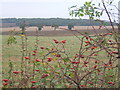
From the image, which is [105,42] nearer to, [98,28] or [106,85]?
[98,28]

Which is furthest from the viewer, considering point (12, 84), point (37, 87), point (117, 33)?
point (12, 84)

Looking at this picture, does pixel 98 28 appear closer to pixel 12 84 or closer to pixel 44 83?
pixel 44 83

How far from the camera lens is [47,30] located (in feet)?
88.9

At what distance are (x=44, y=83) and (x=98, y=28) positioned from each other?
2.42 feet

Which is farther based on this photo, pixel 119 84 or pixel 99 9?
pixel 119 84

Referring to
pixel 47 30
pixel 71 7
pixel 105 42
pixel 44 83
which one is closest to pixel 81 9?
pixel 71 7

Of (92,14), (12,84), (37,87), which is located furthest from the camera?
(12,84)

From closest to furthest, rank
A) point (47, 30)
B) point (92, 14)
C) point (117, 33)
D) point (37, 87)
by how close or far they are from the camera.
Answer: point (117, 33), point (92, 14), point (37, 87), point (47, 30)

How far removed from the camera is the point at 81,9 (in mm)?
2010

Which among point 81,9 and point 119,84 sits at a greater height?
point 81,9

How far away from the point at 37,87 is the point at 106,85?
2.17 feet

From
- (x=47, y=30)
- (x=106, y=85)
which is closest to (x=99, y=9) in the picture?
(x=106, y=85)

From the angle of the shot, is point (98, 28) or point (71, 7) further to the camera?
point (98, 28)

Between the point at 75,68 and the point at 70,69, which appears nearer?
the point at 75,68
